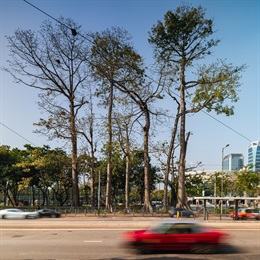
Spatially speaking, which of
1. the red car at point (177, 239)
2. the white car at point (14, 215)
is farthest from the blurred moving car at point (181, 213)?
the red car at point (177, 239)

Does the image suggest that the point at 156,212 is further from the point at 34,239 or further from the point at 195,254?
the point at 195,254

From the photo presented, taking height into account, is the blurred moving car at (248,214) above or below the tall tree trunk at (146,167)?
below

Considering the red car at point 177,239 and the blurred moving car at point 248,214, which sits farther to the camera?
the blurred moving car at point 248,214

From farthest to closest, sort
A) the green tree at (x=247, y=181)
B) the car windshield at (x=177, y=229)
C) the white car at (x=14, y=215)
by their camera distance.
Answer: the green tree at (x=247, y=181) < the white car at (x=14, y=215) < the car windshield at (x=177, y=229)

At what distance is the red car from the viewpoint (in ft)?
40.2

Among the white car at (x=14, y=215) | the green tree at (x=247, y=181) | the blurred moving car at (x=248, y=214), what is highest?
the green tree at (x=247, y=181)

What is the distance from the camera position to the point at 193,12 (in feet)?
136

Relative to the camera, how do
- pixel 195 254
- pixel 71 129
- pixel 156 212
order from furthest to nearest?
1. pixel 71 129
2. pixel 156 212
3. pixel 195 254

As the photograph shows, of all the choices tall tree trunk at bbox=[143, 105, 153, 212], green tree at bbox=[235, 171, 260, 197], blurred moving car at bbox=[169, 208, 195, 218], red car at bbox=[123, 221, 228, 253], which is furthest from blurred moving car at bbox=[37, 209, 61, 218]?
green tree at bbox=[235, 171, 260, 197]

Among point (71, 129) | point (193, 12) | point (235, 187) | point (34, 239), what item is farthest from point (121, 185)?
point (34, 239)

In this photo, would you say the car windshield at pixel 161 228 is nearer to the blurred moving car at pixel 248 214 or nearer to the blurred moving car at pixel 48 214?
the blurred moving car at pixel 48 214

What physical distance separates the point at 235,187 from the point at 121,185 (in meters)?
23.4

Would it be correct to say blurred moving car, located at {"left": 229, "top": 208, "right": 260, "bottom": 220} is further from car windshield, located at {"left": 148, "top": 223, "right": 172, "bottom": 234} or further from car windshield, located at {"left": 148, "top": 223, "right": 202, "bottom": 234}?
car windshield, located at {"left": 148, "top": 223, "right": 172, "bottom": 234}

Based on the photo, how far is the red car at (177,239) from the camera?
12.3m
